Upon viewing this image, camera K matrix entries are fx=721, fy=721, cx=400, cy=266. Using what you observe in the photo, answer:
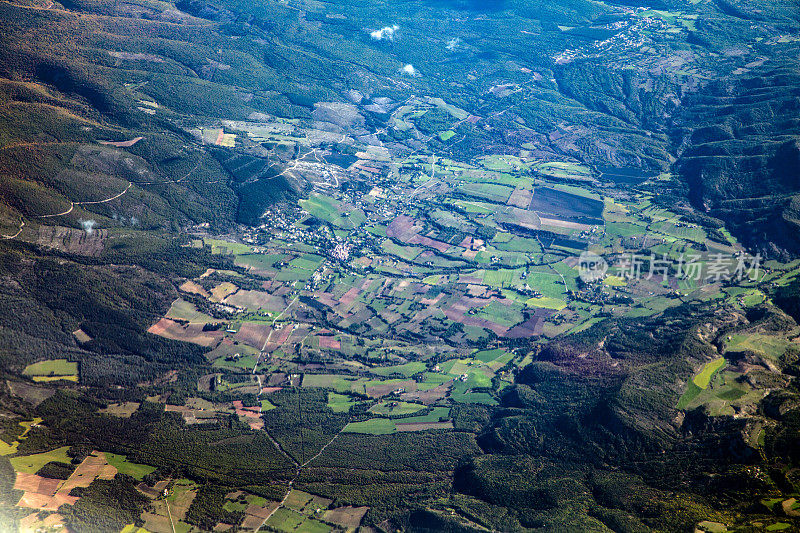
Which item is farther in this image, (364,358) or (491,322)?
(491,322)

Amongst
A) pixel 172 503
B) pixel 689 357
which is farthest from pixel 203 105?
pixel 689 357

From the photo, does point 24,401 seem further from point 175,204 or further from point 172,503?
point 175,204

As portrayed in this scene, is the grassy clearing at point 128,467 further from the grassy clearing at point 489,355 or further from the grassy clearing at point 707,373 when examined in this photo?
the grassy clearing at point 707,373

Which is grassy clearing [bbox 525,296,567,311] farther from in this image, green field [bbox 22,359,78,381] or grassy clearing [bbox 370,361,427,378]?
green field [bbox 22,359,78,381]

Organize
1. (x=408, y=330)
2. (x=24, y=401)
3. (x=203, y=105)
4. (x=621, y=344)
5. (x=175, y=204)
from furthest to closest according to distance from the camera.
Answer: (x=203, y=105) → (x=175, y=204) → (x=408, y=330) → (x=621, y=344) → (x=24, y=401)

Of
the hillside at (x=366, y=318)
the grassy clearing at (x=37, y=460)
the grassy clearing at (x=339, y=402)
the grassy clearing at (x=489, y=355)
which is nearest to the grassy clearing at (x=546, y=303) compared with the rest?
the hillside at (x=366, y=318)

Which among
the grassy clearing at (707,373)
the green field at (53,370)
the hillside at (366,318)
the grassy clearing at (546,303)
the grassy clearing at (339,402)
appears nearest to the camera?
the hillside at (366,318)

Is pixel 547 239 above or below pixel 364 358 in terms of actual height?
above

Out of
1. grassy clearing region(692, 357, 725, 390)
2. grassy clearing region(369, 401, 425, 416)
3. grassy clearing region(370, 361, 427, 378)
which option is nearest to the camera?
grassy clearing region(692, 357, 725, 390)

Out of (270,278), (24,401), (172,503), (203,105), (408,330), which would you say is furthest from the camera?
(203,105)

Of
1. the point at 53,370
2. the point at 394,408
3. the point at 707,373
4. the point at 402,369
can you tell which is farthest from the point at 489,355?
the point at 53,370

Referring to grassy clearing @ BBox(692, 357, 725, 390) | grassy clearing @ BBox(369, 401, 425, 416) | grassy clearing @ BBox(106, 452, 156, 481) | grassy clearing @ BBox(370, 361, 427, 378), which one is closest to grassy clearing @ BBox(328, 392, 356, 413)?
grassy clearing @ BBox(369, 401, 425, 416)
